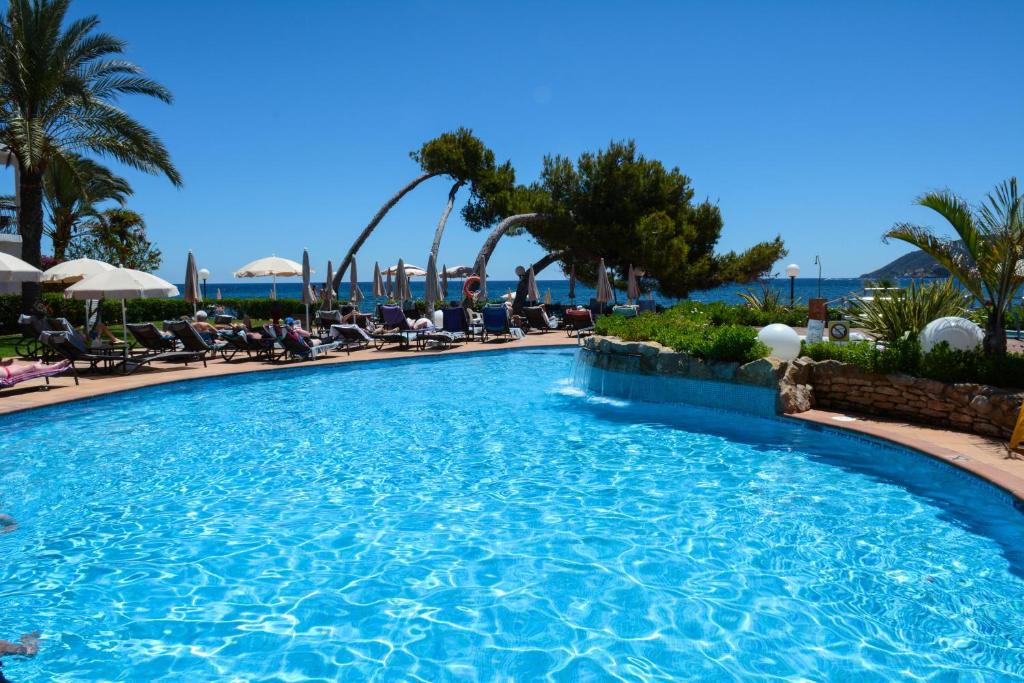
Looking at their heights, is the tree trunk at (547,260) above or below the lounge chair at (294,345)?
above

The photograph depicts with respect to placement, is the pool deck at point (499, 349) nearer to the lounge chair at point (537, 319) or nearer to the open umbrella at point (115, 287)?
the open umbrella at point (115, 287)

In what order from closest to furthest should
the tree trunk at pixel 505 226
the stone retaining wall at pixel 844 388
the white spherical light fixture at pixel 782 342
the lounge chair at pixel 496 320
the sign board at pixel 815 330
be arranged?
the stone retaining wall at pixel 844 388 → the white spherical light fixture at pixel 782 342 → the sign board at pixel 815 330 → the lounge chair at pixel 496 320 → the tree trunk at pixel 505 226

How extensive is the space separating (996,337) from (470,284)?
17.4 meters

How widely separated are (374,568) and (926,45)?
15.3 metres

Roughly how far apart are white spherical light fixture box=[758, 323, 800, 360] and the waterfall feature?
23.8 inches

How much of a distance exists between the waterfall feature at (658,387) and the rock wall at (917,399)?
765 mm

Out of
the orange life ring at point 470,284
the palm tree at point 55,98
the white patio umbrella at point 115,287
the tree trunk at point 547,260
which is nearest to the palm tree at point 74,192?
the palm tree at point 55,98

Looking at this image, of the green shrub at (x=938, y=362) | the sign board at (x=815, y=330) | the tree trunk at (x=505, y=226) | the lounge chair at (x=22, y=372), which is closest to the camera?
the green shrub at (x=938, y=362)

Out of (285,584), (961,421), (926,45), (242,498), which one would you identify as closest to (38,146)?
(242,498)

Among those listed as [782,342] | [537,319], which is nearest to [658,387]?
[782,342]

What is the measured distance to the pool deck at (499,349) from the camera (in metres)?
5.91

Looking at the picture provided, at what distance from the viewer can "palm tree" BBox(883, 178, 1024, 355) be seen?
7.12 metres

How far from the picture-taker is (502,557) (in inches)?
185

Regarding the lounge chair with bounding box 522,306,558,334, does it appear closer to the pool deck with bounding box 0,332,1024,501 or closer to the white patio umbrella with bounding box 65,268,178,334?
the pool deck with bounding box 0,332,1024,501
